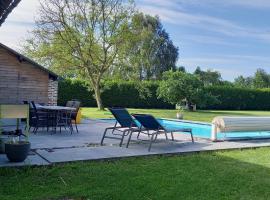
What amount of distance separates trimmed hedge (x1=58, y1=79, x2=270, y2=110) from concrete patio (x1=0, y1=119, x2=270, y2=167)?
1896 centimetres

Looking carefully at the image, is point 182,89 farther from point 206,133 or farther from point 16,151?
point 16,151

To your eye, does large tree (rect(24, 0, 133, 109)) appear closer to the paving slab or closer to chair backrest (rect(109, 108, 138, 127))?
chair backrest (rect(109, 108, 138, 127))

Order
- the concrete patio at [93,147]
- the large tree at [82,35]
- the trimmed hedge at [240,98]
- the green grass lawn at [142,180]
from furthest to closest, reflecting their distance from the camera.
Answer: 1. the trimmed hedge at [240,98]
2. the large tree at [82,35]
3. the concrete patio at [93,147]
4. the green grass lawn at [142,180]

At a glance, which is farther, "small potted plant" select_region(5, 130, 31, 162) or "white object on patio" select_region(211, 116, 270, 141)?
"white object on patio" select_region(211, 116, 270, 141)

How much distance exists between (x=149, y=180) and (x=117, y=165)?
3.97 feet

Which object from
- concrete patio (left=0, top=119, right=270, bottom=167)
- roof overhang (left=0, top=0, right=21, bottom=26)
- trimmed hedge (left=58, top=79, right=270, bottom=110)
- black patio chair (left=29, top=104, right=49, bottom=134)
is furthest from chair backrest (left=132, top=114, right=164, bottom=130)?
trimmed hedge (left=58, top=79, right=270, bottom=110)

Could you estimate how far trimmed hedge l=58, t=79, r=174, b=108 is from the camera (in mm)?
30438

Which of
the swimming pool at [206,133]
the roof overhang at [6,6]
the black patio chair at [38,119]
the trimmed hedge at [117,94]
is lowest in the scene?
the swimming pool at [206,133]

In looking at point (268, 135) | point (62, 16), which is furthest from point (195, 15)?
point (268, 135)

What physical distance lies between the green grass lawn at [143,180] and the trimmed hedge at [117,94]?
23086mm

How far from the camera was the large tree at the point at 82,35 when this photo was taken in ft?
86.0

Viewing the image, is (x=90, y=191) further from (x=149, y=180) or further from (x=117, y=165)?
(x=117, y=165)

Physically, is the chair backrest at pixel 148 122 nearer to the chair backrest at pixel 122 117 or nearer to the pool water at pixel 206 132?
the chair backrest at pixel 122 117

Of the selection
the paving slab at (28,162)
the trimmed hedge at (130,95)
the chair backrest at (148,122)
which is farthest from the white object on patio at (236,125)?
the trimmed hedge at (130,95)
